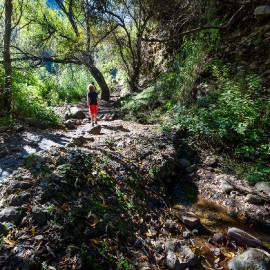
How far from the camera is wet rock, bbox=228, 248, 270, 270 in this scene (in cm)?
274

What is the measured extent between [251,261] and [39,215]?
2.60 m

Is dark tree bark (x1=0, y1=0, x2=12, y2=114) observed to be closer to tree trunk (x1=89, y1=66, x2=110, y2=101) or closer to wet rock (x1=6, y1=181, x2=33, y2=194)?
wet rock (x1=6, y1=181, x2=33, y2=194)

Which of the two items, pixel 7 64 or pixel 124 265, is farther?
pixel 7 64

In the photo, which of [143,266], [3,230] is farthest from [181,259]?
[3,230]

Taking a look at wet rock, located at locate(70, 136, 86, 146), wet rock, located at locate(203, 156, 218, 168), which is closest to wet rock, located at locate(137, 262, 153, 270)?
wet rock, located at locate(70, 136, 86, 146)

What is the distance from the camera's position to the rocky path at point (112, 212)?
2.37 meters

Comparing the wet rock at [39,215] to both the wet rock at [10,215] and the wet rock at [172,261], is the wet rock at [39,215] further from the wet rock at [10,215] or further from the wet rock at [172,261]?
the wet rock at [172,261]

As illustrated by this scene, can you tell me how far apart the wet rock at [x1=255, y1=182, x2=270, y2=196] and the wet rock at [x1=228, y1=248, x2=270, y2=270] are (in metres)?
1.81

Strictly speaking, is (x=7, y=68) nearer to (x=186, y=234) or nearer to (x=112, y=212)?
(x=112, y=212)

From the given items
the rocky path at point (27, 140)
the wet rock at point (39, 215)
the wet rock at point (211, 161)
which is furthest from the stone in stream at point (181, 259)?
the wet rock at point (211, 161)

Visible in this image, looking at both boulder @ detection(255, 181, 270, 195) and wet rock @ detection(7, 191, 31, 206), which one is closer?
wet rock @ detection(7, 191, 31, 206)

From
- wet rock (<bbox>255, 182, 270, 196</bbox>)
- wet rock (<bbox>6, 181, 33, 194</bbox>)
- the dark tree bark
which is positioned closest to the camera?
wet rock (<bbox>6, 181, 33, 194</bbox>)

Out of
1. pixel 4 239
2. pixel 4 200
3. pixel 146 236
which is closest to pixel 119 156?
pixel 146 236

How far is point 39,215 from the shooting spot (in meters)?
2.54
